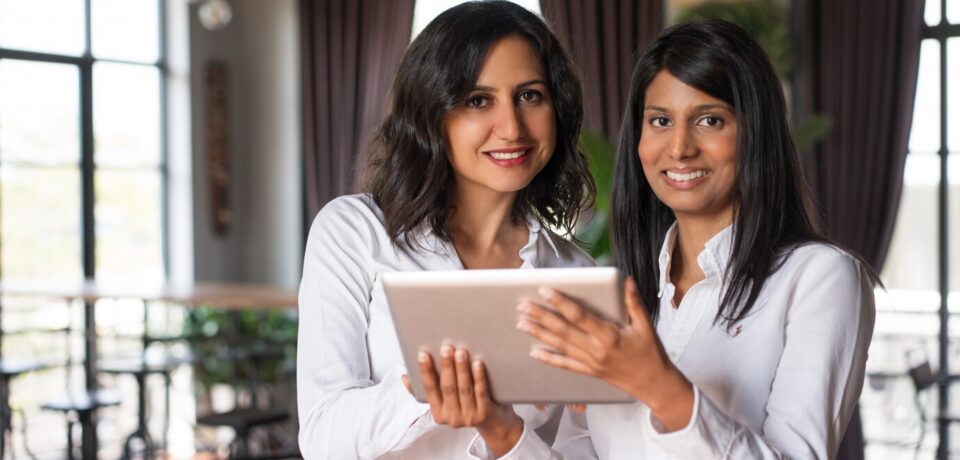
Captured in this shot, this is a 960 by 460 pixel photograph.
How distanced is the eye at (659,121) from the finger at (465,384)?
59 centimetres

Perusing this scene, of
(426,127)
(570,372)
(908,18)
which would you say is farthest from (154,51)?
(570,372)

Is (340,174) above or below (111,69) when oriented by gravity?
below

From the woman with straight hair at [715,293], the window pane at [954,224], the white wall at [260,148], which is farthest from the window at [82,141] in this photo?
the woman with straight hair at [715,293]

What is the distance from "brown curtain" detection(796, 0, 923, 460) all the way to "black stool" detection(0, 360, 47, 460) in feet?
13.9

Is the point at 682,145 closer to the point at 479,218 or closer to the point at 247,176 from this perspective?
the point at 479,218

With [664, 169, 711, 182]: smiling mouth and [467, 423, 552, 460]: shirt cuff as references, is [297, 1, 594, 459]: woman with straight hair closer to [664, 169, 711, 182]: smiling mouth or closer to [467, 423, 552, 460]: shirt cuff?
[467, 423, 552, 460]: shirt cuff

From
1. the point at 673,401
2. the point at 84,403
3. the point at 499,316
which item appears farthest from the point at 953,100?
the point at 499,316

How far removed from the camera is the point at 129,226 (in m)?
7.29

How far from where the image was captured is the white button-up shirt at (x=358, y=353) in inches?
66.0

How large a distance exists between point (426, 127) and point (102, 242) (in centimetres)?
567

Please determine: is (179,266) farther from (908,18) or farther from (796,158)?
(796,158)

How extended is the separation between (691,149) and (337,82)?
5911mm

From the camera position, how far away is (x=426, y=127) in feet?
6.35

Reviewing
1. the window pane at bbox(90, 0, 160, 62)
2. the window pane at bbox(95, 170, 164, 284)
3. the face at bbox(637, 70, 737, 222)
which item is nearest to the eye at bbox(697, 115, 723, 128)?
the face at bbox(637, 70, 737, 222)
